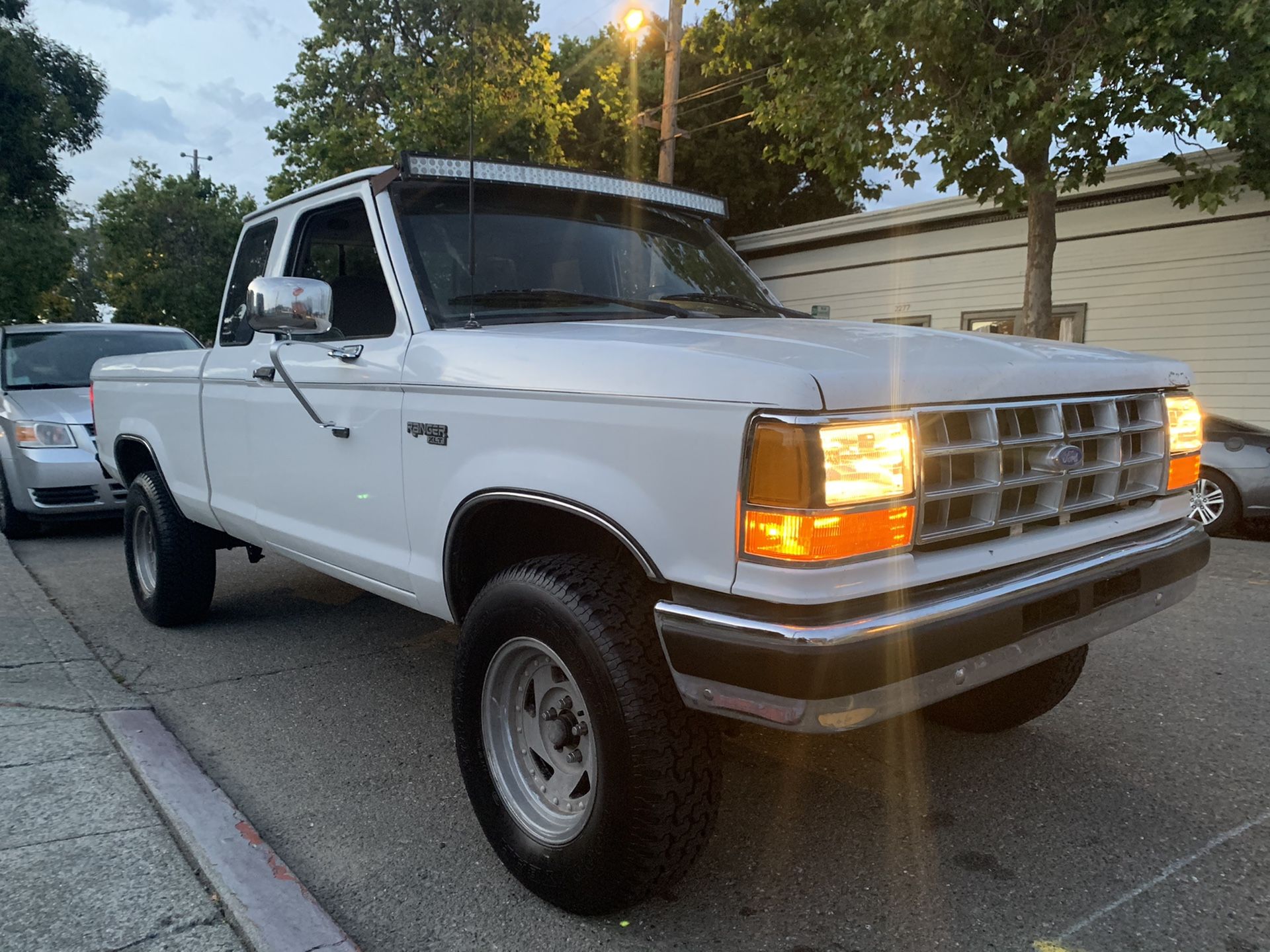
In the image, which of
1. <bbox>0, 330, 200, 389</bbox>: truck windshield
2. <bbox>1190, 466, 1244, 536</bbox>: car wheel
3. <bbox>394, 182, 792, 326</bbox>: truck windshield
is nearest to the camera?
<bbox>394, 182, 792, 326</bbox>: truck windshield

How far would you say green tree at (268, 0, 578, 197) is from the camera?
21.6 m

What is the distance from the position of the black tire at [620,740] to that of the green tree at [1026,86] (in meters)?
8.58

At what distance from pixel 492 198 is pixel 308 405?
996mm

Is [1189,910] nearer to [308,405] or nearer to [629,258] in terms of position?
[629,258]

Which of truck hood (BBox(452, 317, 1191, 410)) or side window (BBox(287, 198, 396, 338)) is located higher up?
side window (BBox(287, 198, 396, 338))

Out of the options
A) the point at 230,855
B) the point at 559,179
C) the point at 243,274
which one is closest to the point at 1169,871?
the point at 230,855

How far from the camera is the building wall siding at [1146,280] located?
38.1 ft

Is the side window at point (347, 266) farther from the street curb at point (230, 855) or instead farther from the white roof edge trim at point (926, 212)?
the white roof edge trim at point (926, 212)

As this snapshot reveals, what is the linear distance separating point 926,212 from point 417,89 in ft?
43.1

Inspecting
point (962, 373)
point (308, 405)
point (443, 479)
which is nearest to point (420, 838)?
point (443, 479)

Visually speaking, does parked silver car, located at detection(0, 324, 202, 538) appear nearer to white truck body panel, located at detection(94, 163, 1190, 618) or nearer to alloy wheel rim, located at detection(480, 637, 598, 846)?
white truck body panel, located at detection(94, 163, 1190, 618)

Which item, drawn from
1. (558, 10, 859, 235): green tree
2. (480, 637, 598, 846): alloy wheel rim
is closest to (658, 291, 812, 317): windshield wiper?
(480, 637, 598, 846): alloy wheel rim

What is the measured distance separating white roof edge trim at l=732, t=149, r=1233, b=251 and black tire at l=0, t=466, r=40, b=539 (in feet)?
36.3

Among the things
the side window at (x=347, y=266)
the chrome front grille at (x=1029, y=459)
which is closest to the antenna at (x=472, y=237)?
the side window at (x=347, y=266)
